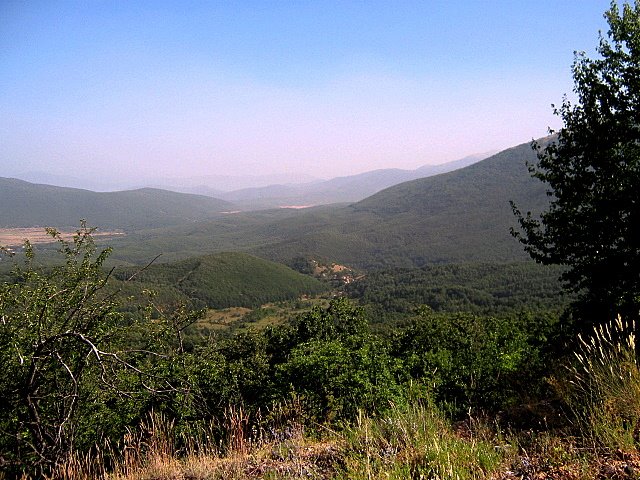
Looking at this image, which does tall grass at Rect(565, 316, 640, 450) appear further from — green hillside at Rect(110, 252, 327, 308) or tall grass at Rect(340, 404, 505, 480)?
green hillside at Rect(110, 252, 327, 308)

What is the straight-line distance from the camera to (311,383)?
8953 millimetres

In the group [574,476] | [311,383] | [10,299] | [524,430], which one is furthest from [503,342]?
[10,299]

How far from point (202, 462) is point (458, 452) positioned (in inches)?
112

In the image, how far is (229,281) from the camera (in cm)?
13950

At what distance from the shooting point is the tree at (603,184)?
895 centimetres

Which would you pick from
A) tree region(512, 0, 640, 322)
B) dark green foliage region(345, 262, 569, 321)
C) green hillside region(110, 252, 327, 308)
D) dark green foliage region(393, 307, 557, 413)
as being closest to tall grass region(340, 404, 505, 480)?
dark green foliage region(393, 307, 557, 413)

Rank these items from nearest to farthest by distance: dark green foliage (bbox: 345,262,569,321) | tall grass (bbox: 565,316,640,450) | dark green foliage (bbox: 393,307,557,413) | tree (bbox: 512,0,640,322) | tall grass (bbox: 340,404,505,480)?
tall grass (bbox: 340,404,505,480), tall grass (bbox: 565,316,640,450), tree (bbox: 512,0,640,322), dark green foliage (bbox: 393,307,557,413), dark green foliage (bbox: 345,262,569,321)

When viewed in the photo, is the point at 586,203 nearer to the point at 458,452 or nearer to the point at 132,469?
the point at 458,452

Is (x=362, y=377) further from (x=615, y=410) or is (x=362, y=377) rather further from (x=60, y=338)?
(x=60, y=338)

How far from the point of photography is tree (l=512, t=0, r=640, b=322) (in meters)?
8.95

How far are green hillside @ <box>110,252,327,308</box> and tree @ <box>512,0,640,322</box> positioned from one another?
11280cm

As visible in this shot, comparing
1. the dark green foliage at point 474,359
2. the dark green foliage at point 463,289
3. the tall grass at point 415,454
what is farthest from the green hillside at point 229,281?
the tall grass at point 415,454

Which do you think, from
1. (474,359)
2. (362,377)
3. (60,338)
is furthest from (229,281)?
(60,338)

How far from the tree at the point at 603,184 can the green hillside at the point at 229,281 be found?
112795 millimetres
